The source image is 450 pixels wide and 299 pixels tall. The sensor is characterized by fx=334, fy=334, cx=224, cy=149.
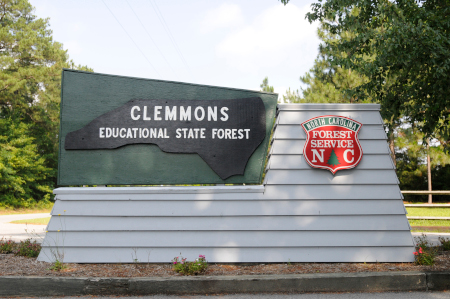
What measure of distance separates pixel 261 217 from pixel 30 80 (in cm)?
2454

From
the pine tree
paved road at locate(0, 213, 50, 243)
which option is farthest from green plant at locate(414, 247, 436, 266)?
paved road at locate(0, 213, 50, 243)

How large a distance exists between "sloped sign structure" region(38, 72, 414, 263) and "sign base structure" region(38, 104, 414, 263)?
15 millimetres

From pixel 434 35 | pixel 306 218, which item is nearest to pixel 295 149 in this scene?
pixel 306 218

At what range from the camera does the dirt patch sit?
4430 millimetres

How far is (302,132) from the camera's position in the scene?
5227 mm

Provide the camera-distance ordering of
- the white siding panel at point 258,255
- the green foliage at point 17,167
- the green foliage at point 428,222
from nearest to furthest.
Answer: the white siding panel at point 258,255 → the green foliage at point 428,222 → the green foliage at point 17,167

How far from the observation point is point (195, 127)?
5.34 metres

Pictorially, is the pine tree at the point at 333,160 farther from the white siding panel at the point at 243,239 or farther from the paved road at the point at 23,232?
the paved road at the point at 23,232

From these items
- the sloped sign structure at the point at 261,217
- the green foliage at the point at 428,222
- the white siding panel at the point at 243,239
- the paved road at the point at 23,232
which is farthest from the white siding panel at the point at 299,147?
the green foliage at the point at 428,222

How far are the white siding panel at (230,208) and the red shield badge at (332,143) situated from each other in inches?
23.1

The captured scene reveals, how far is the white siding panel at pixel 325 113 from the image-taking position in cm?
526

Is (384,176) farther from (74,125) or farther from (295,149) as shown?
(74,125)

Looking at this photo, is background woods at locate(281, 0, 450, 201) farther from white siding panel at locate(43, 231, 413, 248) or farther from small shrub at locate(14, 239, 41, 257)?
small shrub at locate(14, 239, 41, 257)

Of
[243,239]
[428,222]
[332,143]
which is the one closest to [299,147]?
[332,143]
